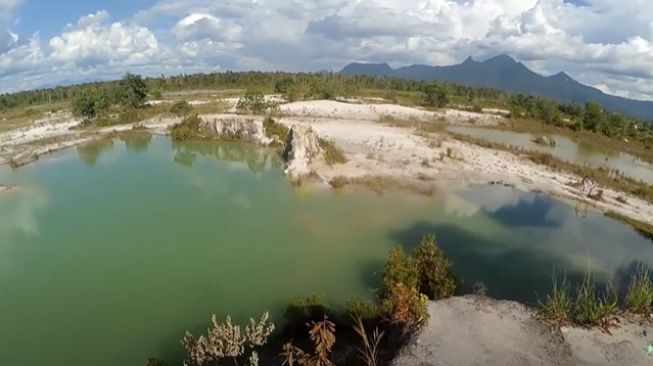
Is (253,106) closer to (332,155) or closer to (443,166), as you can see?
(332,155)

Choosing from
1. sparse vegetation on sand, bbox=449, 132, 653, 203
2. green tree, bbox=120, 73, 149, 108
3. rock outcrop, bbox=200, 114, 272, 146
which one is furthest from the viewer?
green tree, bbox=120, 73, 149, 108

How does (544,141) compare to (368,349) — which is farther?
(544,141)

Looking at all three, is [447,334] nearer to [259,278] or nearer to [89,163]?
[259,278]

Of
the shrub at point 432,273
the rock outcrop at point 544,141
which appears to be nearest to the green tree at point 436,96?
the rock outcrop at point 544,141

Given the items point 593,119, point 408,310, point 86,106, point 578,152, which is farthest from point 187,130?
point 593,119

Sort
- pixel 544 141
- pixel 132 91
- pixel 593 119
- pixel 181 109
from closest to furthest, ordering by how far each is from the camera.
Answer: pixel 544 141, pixel 181 109, pixel 593 119, pixel 132 91

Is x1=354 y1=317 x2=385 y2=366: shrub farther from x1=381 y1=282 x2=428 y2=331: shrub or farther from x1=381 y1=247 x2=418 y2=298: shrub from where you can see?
x1=381 y1=247 x2=418 y2=298: shrub

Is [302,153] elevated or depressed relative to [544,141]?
elevated

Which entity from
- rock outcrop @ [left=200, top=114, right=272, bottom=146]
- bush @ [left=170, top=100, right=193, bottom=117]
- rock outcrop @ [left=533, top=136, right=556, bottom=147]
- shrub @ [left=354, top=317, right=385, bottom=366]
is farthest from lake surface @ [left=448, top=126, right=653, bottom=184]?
shrub @ [left=354, top=317, right=385, bottom=366]
